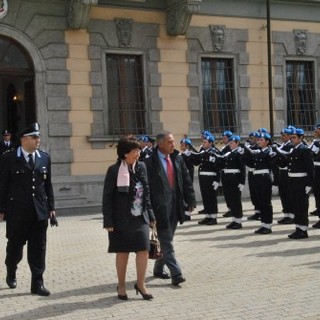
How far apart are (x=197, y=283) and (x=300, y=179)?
13.6 feet

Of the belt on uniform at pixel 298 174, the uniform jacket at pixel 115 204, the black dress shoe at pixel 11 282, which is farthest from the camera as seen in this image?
the belt on uniform at pixel 298 174

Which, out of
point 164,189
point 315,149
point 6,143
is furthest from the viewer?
point 6,143

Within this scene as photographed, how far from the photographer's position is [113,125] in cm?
1684

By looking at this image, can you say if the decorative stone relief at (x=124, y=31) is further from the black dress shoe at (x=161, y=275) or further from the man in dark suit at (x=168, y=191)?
the black dress shoe at (x=161, y=275)

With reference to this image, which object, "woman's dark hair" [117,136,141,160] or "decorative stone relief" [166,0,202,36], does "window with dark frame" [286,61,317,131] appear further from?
"woman's dark hair" [117,136,141,160]

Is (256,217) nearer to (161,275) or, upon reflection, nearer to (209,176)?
(209,176)

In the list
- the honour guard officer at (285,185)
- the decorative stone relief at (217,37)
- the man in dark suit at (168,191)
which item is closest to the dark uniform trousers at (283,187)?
the honour guard officer at (285,185)

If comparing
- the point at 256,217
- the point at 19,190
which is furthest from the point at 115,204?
the point at 256,217

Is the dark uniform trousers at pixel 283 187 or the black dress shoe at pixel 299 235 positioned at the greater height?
the dark uniform trousers at pixel 283 187

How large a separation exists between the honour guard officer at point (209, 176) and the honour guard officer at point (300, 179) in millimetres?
2693

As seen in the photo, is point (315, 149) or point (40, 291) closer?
point (40, 291)

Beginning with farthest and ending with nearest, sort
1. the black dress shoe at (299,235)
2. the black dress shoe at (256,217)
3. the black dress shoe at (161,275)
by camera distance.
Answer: the black dress shoe at (256,217) < the black dress shoe at (299,235) < the black dress shoe at (161,275)

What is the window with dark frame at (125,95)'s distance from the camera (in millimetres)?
A: 16844

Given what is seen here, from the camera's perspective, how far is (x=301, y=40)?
19219 mm
